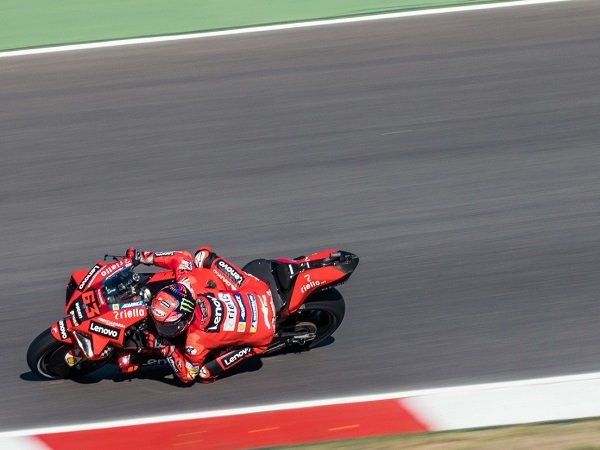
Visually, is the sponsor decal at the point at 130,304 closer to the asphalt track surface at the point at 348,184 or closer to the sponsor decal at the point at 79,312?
the sponsor decal at the point at 79,312

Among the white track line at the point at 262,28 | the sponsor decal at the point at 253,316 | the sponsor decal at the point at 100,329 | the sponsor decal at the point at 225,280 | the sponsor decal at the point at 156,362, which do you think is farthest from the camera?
the white track line at the point at 262,28

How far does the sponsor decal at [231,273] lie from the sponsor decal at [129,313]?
2.73 feet

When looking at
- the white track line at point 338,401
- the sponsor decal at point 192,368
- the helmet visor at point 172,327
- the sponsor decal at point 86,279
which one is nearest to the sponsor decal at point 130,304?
the helmet visor at point 172,327

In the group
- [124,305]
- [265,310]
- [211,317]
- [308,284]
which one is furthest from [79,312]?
[308,284]

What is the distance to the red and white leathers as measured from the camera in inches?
305

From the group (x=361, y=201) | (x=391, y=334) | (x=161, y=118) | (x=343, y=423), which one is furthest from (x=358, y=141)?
(x=343, y=423)

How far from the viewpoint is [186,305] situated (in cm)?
742

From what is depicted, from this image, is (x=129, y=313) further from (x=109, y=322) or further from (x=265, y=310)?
(x=265, y=310)

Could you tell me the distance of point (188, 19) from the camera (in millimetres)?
13414

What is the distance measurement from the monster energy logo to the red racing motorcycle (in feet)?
1.15

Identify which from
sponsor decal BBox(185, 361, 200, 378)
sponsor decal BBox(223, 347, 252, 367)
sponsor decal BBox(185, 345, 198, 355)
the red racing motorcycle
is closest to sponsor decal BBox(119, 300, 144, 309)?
the red racing motorcycle

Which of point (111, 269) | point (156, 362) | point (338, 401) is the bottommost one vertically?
point (338, 401)

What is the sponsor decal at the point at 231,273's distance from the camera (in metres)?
8.15

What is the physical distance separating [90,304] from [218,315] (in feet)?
3.08
